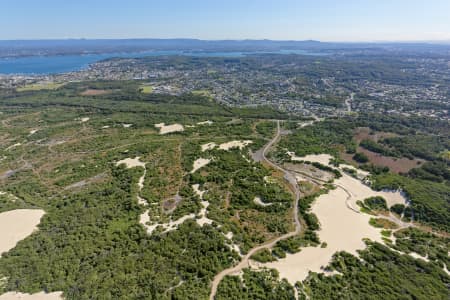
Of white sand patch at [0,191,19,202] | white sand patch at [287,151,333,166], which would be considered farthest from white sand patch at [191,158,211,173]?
white sand patch at [0,191,19,202]

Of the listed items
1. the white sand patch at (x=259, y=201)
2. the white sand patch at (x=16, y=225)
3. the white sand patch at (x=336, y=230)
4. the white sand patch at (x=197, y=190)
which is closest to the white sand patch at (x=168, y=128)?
the white sand patch at (x=197, y=190)

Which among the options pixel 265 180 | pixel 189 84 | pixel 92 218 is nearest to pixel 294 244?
pixel 265 180

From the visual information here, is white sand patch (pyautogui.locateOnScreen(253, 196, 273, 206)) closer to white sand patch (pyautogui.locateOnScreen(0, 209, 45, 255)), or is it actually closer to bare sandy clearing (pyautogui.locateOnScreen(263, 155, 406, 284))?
bare sandy clearing (pyautogui.locateOnScreen(263, 155, 406, 284))

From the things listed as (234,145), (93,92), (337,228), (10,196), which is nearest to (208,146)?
(234,145)

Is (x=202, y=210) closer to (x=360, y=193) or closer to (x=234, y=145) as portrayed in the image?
(x=234, y=145)

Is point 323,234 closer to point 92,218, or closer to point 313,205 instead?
point 313,205

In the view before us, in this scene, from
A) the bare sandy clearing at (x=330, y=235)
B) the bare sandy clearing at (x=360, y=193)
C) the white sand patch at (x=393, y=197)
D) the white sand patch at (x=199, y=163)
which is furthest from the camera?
the white sand patch at (x=199, y=163)

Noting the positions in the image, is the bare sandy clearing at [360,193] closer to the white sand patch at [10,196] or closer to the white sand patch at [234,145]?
the white sand patch at [234,145]
